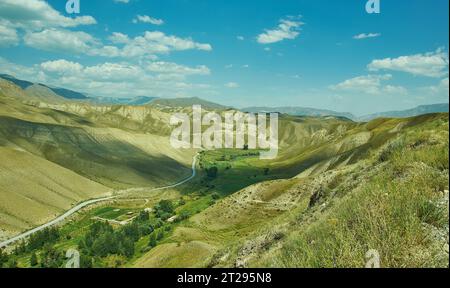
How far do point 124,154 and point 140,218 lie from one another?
84496 millimetres

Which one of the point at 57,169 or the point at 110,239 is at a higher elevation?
the point at 57,169

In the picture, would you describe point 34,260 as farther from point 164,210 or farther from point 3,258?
point 164,210

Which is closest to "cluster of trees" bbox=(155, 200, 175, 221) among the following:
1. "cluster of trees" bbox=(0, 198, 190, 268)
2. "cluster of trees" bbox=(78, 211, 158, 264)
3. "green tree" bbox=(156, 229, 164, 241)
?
"cluster of trees" bbox=(0, 198, 190, 268)

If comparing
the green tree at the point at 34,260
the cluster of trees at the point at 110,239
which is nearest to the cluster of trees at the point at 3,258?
the green tree at the point at 34,260

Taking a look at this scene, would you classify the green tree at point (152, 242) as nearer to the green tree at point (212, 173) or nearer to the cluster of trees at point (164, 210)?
the cluster of trees at point (164, 210)

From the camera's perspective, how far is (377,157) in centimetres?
1748

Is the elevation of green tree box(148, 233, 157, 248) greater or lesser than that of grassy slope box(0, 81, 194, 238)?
lesser

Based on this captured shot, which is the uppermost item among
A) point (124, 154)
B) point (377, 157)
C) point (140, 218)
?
point (377, 157)

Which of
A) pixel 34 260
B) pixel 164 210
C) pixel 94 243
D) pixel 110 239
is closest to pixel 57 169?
pixel 164 210

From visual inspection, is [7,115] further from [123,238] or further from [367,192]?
[367,192]

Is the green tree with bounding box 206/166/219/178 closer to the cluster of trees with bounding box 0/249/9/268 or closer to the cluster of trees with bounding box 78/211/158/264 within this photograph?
the cluster of trees with bounding box 78/211/158/264

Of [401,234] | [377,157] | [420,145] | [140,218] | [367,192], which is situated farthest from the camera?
[140,218]

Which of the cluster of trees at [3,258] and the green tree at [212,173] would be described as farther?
the green tree at [212,173]
